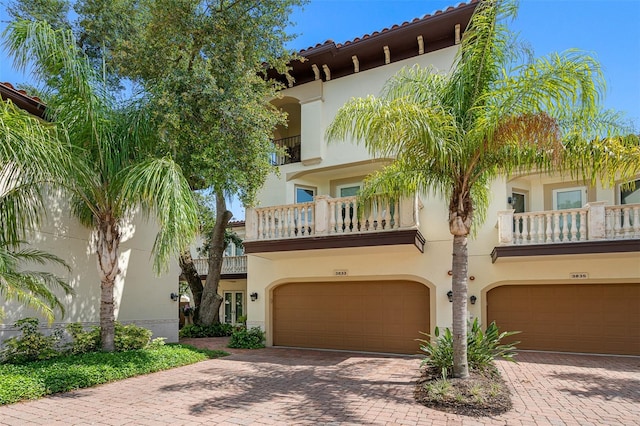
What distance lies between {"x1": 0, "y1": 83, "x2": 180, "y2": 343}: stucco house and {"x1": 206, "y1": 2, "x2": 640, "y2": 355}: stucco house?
2934mm

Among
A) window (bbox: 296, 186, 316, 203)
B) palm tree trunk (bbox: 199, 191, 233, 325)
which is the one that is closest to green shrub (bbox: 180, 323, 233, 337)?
palm tree trunk (bbox: 199, 191, 233, 325)

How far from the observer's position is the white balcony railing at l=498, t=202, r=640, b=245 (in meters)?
10.9

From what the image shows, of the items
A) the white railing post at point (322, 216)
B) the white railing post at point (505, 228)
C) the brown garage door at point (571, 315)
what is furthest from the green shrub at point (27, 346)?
the brown garage door at point (571, 315)

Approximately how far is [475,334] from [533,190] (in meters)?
7.50

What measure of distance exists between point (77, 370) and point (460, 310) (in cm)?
757

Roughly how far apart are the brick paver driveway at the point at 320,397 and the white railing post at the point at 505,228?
3.24m

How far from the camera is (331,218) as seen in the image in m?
12.0

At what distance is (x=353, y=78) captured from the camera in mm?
14336

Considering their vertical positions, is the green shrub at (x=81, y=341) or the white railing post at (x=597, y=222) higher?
the white railing post at (x=597, y=222)

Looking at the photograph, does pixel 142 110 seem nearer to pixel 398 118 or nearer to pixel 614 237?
pixel 398 118

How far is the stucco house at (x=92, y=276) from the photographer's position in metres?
10.1

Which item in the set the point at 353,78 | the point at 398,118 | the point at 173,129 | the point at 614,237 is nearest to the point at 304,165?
the point at 353,78

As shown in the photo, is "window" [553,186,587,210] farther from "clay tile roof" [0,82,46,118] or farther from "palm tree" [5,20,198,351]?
"clay tile roof" [0,82,46,118]

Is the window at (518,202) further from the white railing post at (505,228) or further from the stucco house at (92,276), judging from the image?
the stucco house at (92,276)
